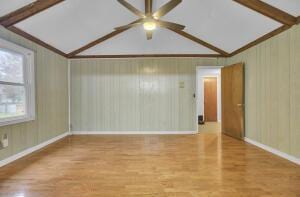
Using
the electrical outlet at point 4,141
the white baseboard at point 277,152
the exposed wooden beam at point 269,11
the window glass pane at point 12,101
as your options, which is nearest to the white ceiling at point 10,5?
the window glass pane at point 12,101

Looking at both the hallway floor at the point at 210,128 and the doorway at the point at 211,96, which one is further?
the doorway at the point at 211,96

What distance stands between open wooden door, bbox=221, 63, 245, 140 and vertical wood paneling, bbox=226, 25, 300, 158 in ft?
0.47

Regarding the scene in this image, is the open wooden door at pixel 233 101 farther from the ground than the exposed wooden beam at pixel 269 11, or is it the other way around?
the exposed wooden beam at pixel 269 11

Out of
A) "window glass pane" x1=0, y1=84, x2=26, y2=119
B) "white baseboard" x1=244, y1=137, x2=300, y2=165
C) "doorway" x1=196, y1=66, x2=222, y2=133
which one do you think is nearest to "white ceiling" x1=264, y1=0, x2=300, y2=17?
"white baseboard" x1=244, y1=137, x2=300, y2=165

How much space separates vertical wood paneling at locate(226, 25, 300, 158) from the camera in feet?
10.8

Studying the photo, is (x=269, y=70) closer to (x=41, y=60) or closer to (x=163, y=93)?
(x=163, y=93)

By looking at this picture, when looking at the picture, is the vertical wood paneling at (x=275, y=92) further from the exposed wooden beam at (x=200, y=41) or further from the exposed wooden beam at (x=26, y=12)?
the exposed wooden beam at (x=26, y=12)

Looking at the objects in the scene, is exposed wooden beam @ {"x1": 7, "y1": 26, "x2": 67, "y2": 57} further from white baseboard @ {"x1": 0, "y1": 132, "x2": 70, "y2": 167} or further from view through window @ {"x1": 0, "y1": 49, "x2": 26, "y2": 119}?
white baseboard @ {"x1": 0, "y1": 132, "x2": 70, "y2": 167}

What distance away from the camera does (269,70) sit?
397 centimetres

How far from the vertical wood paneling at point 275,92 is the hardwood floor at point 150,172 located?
39 cm

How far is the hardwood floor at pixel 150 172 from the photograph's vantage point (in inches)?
93.4

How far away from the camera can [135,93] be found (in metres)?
5.88

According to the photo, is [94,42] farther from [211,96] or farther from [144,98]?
[211,96]

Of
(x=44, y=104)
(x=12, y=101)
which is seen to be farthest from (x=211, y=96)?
(x=12, y=101)
